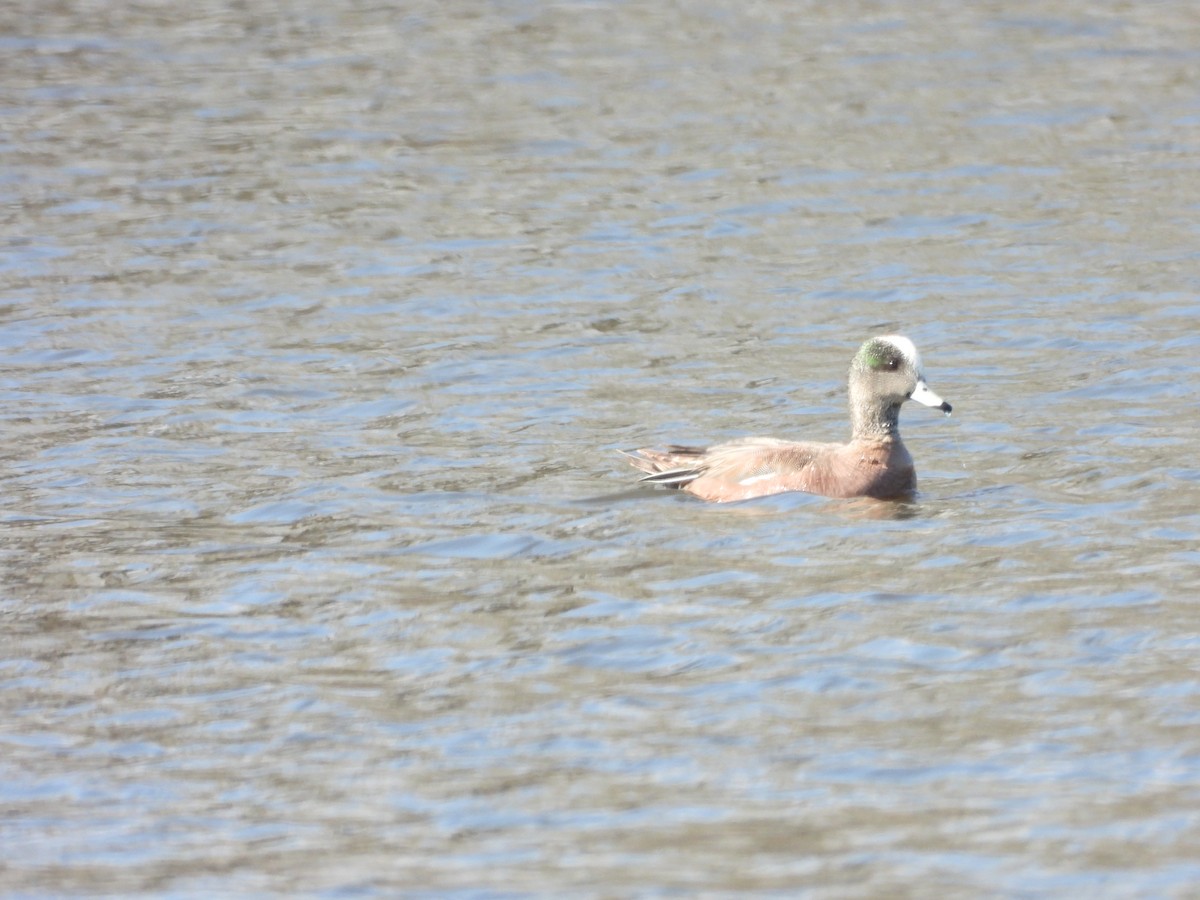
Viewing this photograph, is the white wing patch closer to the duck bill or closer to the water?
the water

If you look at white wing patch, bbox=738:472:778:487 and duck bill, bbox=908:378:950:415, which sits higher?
duck bill, bbox=908:378:950:415

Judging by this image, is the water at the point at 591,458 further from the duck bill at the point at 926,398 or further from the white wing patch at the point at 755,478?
the duck bill at the point at 926,398

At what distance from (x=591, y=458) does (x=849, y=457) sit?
5.26 feet

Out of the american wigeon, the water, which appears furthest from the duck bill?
the water

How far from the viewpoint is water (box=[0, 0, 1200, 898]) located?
6.57 m

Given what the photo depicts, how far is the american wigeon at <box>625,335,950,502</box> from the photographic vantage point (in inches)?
404

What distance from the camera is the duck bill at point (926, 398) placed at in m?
10.3

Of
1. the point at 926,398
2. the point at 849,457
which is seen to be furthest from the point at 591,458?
the point at 926,398

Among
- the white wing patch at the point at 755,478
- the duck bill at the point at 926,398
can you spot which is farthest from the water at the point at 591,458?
the duck bill at the point at 926,398

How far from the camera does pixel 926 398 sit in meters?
10.4

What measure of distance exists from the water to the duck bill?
472 millimetres

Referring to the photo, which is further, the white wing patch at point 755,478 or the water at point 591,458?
the white wing patch at point 755,478

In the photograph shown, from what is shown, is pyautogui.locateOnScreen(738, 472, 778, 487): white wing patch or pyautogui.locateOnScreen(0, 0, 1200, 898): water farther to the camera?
pyautogui.locateOnScreen(738, 472, 778, 487): white wing patch

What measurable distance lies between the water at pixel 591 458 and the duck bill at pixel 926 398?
47 centimetres
